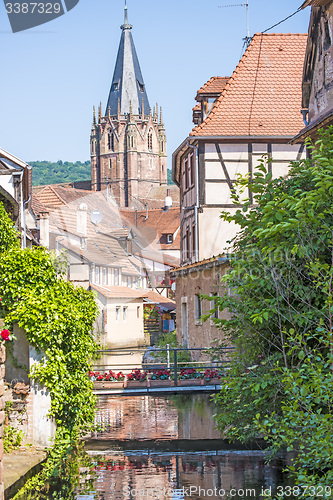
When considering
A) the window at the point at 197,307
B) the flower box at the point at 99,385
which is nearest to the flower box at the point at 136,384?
the flower box at the point at 99,385

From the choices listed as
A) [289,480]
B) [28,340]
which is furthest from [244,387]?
[28,340]

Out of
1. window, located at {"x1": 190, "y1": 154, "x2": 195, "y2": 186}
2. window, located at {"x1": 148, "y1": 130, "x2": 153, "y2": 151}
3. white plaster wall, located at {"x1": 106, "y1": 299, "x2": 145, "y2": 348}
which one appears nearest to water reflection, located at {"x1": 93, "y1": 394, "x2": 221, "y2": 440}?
window, located at {"x1": 190, "y1": 154, "x2": 195, "y2": 186}

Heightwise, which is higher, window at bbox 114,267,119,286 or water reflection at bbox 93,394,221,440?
window at bbox 114,267,119,286

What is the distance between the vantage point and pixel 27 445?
473 inches

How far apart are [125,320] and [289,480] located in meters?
40.4

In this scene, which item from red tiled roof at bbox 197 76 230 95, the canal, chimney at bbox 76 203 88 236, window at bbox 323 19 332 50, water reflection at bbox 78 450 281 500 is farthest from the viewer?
chimney at bbox 76 203 88 236

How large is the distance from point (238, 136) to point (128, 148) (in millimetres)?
122330

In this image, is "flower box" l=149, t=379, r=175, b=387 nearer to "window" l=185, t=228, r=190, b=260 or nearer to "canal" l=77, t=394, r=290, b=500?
"canal" l=77, t=394, r=290, b=500

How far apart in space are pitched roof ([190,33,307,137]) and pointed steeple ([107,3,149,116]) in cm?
9827

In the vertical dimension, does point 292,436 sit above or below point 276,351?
below

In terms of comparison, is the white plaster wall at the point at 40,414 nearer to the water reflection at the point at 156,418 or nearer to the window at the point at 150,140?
the water reflection at the point at 156,418

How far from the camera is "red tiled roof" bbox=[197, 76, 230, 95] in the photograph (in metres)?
26.7

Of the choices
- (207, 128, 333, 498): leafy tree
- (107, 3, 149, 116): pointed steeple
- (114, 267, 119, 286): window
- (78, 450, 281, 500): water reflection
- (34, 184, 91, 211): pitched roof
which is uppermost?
(107, 3, 149, 116): pointed steeple

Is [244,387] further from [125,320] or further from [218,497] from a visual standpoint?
[125,320]
